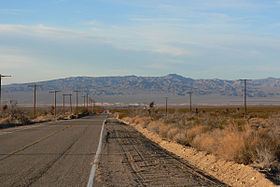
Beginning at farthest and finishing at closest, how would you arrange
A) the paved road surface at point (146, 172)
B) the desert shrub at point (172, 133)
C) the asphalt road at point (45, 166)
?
1. the desert shrub at point (172, 133)
2. the asphalt road at point (45, 166)
3. the paved road surface at point (146, 172)

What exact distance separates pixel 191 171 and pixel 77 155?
7.52 meters

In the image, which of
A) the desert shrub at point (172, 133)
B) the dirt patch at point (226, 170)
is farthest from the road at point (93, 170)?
the desert shrub at point (172, 133)

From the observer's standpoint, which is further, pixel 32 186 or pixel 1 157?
pixel 1 157

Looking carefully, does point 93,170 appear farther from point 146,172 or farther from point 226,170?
point 226,170

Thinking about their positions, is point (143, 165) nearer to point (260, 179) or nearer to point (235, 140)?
point (235, 140)

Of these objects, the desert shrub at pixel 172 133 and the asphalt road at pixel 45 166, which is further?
the desert shrub at pixel 172 133

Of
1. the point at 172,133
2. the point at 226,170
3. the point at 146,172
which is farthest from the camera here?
the point at 172,133

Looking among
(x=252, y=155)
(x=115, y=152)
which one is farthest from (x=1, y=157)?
(x=252, y=155)

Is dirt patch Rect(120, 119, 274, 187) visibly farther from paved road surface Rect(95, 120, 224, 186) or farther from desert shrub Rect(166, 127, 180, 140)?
desert shrub Rect(166, 127, 180, 140)

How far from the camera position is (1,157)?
76.7 ft

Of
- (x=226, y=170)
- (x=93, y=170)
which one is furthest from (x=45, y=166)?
(x=226, y=170)

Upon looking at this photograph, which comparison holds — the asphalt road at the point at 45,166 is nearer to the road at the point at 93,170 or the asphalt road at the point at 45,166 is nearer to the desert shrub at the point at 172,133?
the road at the point at 93,170

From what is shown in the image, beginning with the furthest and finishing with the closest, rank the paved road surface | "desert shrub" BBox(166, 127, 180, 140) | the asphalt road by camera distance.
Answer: "desert shrub" BBox(166, 127, 180, 140)
the asphalt road
the paved road surface

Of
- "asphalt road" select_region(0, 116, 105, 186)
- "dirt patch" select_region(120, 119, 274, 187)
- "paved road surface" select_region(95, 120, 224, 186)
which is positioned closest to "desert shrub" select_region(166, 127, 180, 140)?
"asphalt road" select_region(0, 116, 105, 186)
